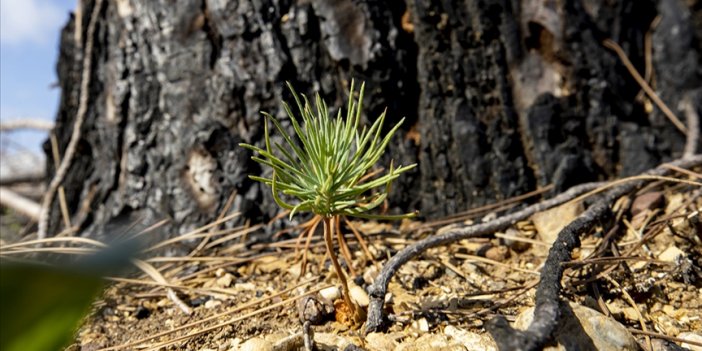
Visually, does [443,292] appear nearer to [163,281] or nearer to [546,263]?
[546,263]

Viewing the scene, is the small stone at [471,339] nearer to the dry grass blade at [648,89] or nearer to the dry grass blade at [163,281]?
the dry grass blade at [163,281]

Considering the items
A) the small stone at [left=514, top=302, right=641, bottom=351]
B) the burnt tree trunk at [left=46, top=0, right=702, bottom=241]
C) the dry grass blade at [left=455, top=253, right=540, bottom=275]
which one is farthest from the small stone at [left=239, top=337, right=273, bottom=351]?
the burnt tree trunk at [left=46, top=0, right=702, bottom=241]

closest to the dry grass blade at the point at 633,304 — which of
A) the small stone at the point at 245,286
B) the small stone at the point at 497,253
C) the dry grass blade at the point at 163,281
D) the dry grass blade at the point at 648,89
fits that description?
the small stone at the point at 497,253

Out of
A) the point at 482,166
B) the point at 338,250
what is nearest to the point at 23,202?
the point at 338,250

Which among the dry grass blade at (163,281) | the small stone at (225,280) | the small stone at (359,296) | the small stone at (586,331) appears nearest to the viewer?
the small stone at (586,331)

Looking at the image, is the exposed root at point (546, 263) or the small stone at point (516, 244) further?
the small stone at point (516, 244)

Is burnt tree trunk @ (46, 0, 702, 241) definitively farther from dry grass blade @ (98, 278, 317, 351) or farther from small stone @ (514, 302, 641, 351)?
small stone @ (514, 302, 641, 351)

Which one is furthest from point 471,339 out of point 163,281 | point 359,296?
point 163,281
